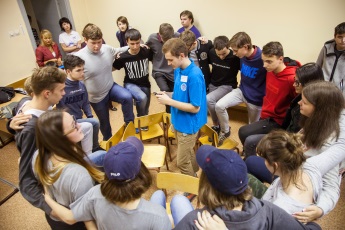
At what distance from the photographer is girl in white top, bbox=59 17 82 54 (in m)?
4.93

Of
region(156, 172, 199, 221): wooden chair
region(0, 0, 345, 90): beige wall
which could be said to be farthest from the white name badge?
region(0, 0, 345, 90): beige wall

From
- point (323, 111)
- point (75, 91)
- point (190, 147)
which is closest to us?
point (323, 111)

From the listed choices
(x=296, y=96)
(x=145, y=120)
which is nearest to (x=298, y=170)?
(x=296, y=96)

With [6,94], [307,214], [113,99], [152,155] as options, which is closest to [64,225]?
[152,155]

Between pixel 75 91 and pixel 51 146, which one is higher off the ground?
pixel 51 146

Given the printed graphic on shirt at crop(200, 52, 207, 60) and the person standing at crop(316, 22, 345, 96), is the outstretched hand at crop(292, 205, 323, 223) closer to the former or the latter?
the person standing at crop(316, 22, 345, 96)

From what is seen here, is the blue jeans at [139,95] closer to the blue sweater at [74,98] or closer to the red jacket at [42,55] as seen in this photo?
the blue sweater at [74,98]

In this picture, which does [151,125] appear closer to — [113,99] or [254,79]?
[113,99]

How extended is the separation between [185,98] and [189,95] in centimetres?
7

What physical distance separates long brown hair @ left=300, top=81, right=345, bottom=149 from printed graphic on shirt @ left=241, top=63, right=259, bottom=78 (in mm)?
1149

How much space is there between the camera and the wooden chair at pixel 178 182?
202cm

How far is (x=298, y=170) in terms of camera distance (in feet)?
4.99

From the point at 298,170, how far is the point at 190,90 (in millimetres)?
1123

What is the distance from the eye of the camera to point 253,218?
1.13 meters
